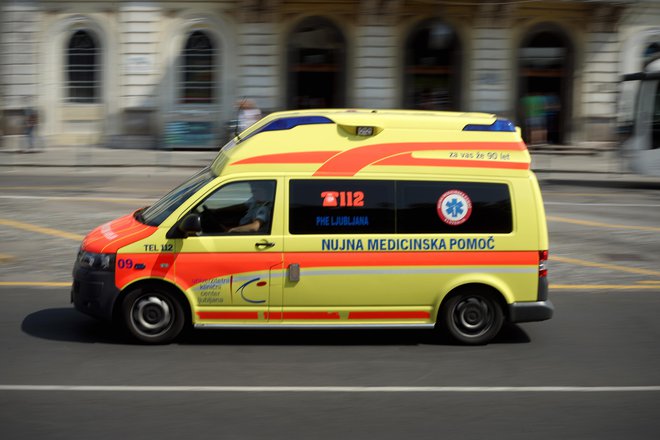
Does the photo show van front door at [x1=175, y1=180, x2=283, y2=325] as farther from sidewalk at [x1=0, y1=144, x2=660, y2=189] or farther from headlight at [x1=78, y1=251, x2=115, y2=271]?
sidewalk at [x1=0, y1=144, x2=660, y2=189]

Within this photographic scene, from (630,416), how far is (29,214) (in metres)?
11.9

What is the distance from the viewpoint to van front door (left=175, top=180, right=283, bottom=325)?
850cm

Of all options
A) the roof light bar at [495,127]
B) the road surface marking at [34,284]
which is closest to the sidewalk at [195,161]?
the road surface marking at [34,284]

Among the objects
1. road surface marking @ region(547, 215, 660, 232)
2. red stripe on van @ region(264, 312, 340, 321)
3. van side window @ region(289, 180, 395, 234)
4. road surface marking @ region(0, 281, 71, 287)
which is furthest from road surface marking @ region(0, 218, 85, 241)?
road surface marking @ region(547, 215, 660, 232)

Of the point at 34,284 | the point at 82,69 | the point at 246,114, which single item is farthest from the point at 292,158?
the point at 82,69

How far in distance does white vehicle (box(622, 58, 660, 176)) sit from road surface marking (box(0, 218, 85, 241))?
14567 mm

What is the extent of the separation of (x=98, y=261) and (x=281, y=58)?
820 inches

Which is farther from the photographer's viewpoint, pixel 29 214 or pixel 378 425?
pixel 29 214

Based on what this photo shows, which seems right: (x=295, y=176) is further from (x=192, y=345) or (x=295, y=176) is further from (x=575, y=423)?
(x=575, y=423)

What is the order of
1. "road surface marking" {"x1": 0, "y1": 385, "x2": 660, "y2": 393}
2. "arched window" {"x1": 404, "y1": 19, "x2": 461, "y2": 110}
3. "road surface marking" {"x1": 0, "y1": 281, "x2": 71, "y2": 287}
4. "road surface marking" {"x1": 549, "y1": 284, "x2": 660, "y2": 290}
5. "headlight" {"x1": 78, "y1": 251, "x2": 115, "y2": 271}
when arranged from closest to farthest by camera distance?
"road surface marking" {"x1": 0, "y1": 385, "x2": 660, "y2": 393}
"headlight" {"x1": 78, "y1": 251, "x2": 115, "y2": 271}
"road surface marking" {"x1": 0, "y1": 281, "x2": 71, "y2": 287}
"road surface marking" {"x1": 549, "y1": 284, "x2": 660, "y2": 290}
"arched window" {"x1": 404, "y1": 19, "x2": 461, "y2": 110}

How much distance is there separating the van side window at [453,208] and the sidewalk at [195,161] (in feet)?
49.7

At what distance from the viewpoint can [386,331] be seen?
30.9ft

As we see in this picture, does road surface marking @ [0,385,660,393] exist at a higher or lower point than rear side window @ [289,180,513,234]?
lower

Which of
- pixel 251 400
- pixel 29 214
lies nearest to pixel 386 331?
pixel 251 400
